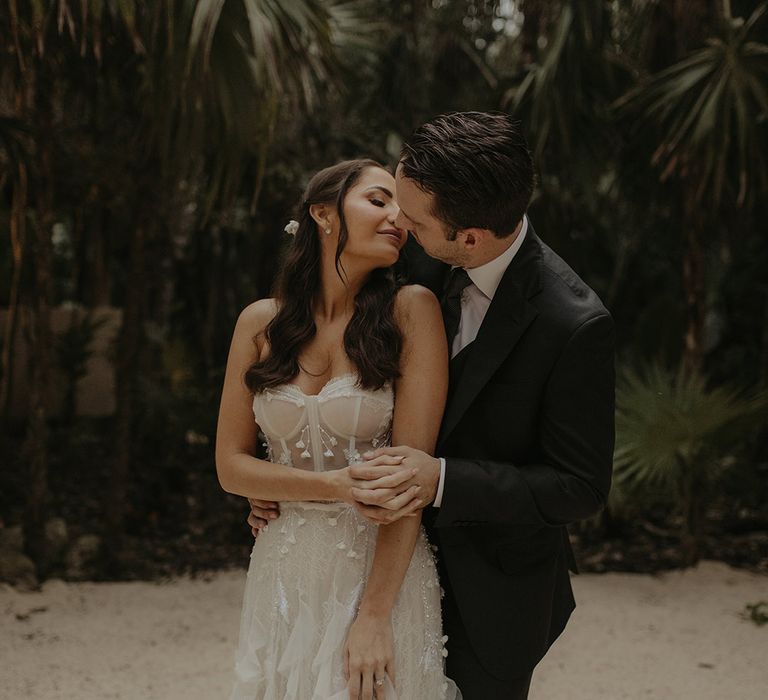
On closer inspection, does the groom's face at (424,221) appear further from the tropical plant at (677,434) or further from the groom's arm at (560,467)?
the tropical plant at (677,434)

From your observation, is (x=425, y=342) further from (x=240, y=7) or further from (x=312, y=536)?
(x=240, y=7)

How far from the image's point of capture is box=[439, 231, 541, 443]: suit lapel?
75.9 inches

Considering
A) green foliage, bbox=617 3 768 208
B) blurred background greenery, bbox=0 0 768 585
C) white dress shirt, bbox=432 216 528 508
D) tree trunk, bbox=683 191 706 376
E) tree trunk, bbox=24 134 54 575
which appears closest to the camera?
white dress shirt, bbox=432 216 528 508

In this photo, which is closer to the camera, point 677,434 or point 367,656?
point 367,656

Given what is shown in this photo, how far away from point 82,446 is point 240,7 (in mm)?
5519

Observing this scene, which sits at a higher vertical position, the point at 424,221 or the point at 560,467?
the point at 424,221

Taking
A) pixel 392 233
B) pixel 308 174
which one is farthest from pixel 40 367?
pixel 392 233

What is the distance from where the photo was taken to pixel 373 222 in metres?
2.12

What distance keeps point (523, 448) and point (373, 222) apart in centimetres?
63

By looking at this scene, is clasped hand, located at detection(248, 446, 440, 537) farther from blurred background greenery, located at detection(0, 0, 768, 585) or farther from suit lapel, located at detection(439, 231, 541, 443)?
blurred background greenery, located at detection(0, 0, 768, 585)

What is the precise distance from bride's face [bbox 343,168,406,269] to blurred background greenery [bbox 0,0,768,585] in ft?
4.93

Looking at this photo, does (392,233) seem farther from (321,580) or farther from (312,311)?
(321,580)

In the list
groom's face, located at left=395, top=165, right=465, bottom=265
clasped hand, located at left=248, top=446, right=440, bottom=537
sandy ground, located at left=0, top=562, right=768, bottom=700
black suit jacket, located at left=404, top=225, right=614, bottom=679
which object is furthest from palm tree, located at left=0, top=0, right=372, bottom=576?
clasped hand, located at left=248, top=446, right=440, bottom=537

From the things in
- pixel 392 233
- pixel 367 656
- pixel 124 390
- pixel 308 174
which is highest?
pixel 392 233
